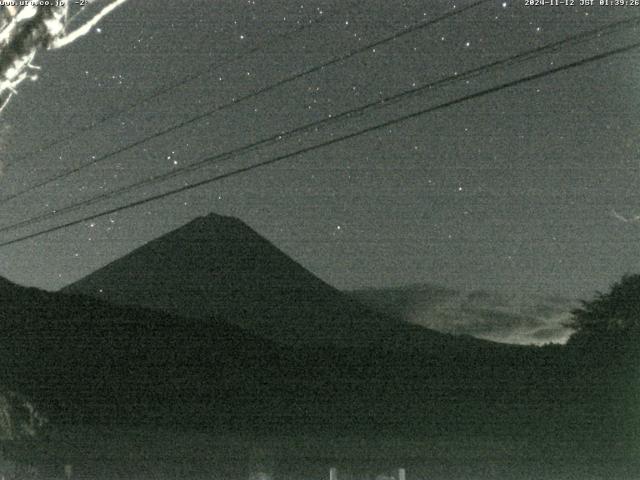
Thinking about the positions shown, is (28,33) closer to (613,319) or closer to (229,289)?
(613,319)

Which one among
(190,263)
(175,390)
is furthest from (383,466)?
(190,263)

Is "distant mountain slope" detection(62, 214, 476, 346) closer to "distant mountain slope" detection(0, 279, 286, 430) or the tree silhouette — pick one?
"distant mountain slope" detection(0, 279, 286, 430)

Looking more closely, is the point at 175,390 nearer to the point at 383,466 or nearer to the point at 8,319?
the point at 8,319

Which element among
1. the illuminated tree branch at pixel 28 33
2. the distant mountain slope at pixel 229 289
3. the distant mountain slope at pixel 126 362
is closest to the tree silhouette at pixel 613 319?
the distant mountain slope at pixel 126 362

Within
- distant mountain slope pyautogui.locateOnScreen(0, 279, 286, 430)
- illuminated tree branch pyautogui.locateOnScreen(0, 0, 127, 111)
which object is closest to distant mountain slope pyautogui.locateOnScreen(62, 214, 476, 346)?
distant mountain slope pyautogui.locateOnScreen(0, 279, 286, 430)

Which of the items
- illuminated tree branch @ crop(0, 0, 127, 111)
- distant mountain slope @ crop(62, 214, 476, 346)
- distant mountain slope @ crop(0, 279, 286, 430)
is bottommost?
illuminated tree branch @ crop(0, 0, 127, 111)

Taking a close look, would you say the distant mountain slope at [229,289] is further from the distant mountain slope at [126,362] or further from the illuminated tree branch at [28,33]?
the illuminated tree branch at [28,33]
